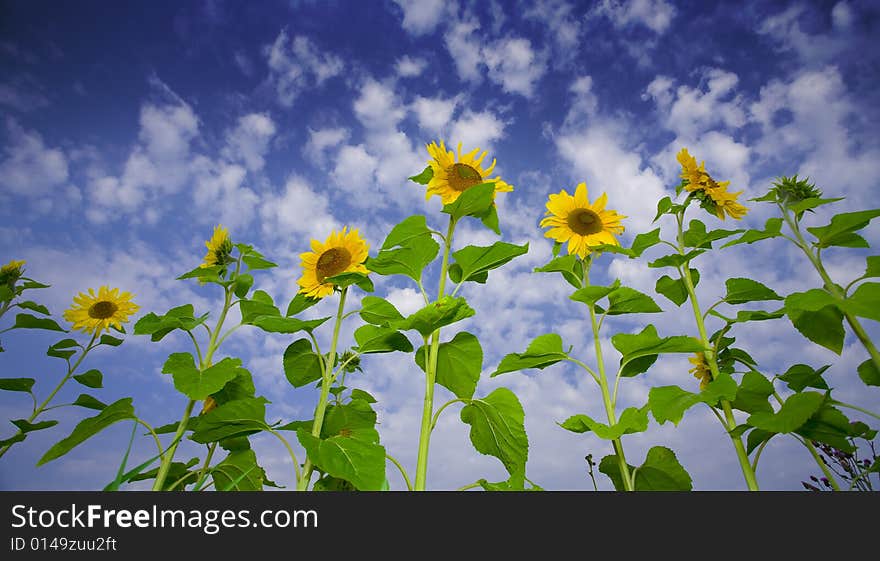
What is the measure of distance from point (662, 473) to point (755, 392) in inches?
18.0

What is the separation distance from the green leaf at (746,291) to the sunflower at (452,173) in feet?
3.48

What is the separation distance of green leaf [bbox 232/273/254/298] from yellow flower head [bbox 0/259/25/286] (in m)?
2.04

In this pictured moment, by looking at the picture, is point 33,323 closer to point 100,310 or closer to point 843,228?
point 100,310

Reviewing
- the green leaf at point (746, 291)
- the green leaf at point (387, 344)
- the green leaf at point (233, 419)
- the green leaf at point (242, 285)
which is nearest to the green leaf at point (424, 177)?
the green leaf at point (387, 344)

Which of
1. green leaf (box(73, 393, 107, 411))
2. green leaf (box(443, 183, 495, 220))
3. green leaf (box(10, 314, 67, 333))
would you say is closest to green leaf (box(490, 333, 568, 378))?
green leaf (box(443, 183, 495, 220))

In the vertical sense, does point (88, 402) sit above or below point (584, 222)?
below

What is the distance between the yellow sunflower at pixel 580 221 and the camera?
218cm

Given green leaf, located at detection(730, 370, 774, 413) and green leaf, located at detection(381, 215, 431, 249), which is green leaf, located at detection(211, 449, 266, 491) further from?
green leaf, located at detection(730, 370, 774, 413)

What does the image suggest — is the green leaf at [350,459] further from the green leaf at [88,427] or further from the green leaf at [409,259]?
the green leaf at [88,427]

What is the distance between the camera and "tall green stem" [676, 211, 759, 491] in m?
1.65

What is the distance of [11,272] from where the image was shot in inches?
121

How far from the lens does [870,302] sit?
148 centimetres

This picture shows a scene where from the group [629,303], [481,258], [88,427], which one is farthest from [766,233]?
A: [88,427]
